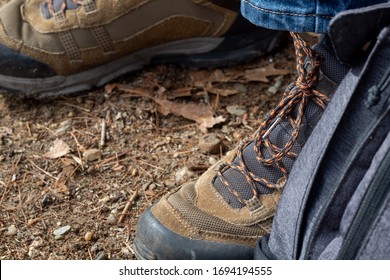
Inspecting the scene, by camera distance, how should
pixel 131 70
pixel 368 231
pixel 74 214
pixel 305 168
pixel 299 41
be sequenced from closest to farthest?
pixel 368 231 < pixel 305 168 < pixel 299 41 < pixel 74 214 < pixel 131 70

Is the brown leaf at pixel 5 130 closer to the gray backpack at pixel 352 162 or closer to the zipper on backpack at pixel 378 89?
the gray backpack at pixel 352 162

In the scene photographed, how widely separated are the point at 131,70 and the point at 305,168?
3.41ft

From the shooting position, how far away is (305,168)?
1118mm

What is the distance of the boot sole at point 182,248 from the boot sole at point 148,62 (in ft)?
2.53

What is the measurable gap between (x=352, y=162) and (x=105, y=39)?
1.13 m

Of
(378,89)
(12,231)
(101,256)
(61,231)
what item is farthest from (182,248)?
(378,89)

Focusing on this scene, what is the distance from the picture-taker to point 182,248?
1.34 m

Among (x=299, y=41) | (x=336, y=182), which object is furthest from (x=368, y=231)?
(x=299, y=41)

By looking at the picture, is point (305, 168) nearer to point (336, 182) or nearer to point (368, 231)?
point (336, 182)

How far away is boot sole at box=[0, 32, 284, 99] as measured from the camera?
1955 millimetres

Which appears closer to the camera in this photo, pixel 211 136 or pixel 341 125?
pixel 341 125

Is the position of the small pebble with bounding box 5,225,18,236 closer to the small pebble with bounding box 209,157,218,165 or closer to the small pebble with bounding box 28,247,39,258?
the small pebble with bounding box 28,247,39,258

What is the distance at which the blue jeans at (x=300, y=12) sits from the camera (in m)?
1.18

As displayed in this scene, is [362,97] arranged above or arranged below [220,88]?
above
